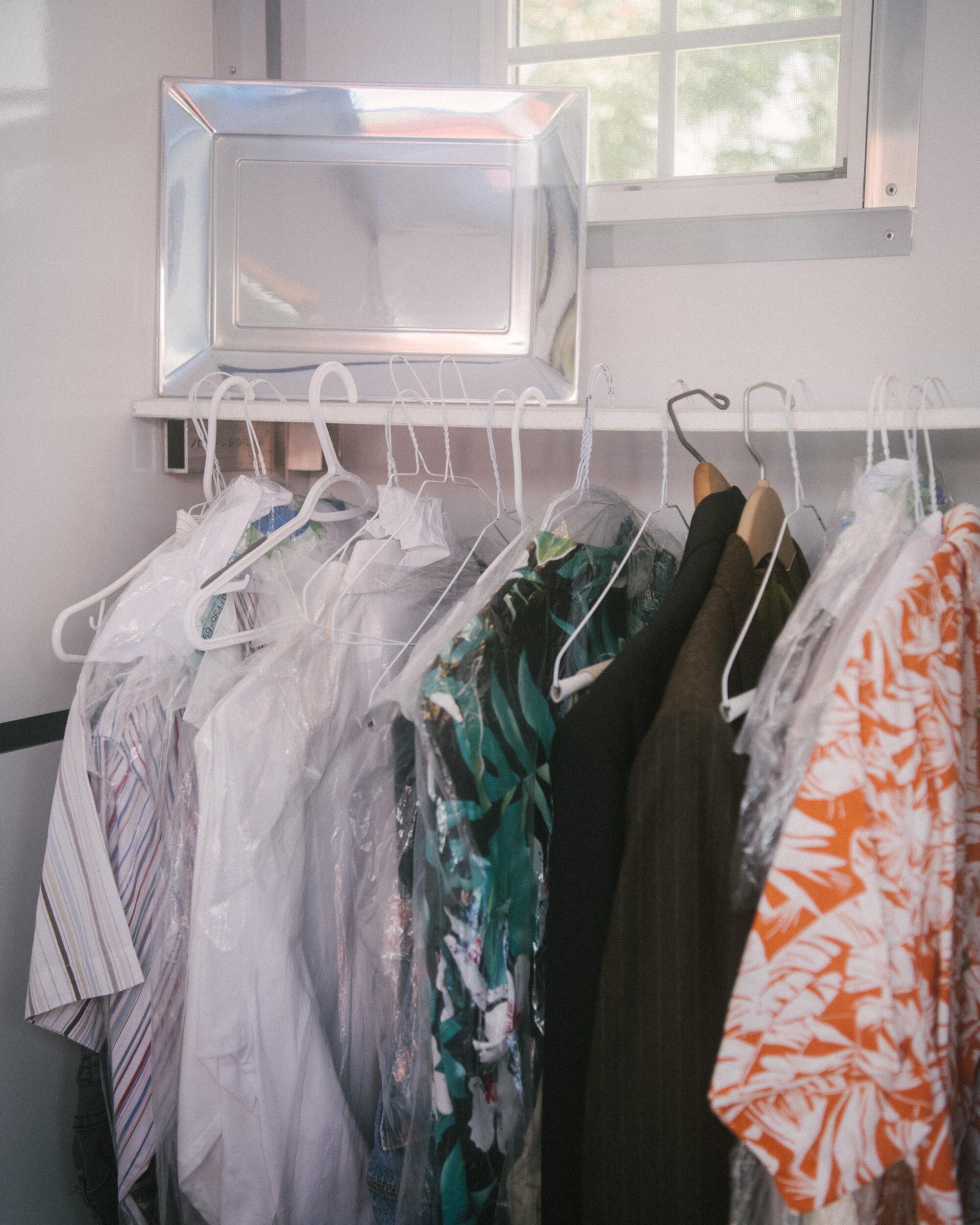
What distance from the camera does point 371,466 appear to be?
50.7 inches

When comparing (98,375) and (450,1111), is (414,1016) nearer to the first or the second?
(450,1111)

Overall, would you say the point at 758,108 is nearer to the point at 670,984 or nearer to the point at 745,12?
the point at 745,12

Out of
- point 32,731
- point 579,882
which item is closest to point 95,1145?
point 32,731

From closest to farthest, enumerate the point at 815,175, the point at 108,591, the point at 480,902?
the point at 480,902 → the point at 108,591 → the point at 815,175

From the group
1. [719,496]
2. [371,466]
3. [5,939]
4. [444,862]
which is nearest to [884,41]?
[719,496]

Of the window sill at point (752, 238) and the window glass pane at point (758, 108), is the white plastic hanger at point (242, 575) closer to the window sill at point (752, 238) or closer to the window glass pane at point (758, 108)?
the window sill at point (752, 238)

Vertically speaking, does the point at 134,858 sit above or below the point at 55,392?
below

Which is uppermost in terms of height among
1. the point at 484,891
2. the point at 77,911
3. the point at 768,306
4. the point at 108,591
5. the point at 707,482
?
the point at 768,306

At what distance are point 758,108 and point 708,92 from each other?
0.07 m

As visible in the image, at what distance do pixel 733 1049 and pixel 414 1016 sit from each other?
271 mm

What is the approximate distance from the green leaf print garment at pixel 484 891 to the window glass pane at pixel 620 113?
0.81m

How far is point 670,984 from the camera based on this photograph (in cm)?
50

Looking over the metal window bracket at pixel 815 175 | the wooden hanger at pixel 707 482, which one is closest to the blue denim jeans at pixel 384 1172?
the wooden hanger at pixel 707 482

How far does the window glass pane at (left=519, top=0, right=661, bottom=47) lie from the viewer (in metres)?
1.19
